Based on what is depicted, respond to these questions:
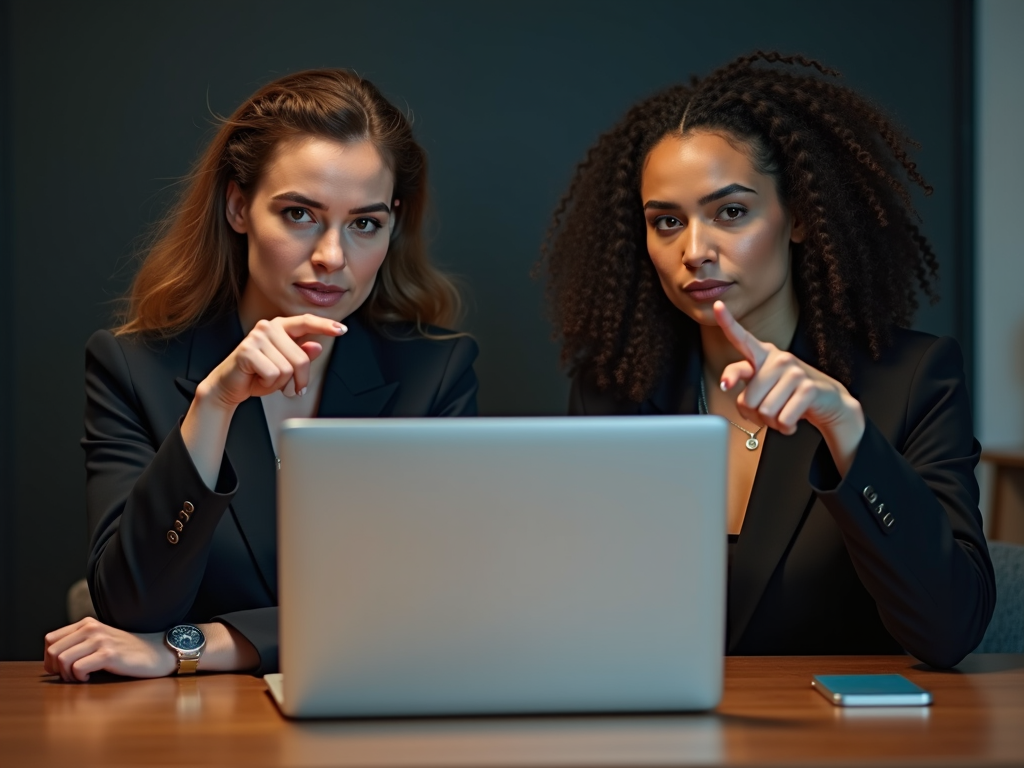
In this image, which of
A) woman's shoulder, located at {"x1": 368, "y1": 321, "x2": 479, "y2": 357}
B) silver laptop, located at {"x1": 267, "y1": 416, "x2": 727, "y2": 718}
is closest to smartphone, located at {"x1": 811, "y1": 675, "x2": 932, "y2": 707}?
silver laptop, located at {"x1": 267, "y1": 416, "x2": 727, "y2": 718}

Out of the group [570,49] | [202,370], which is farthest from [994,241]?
[202,370]

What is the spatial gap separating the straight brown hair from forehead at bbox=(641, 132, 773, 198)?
51 centimetres

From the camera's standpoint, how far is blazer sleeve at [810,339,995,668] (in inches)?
56.9

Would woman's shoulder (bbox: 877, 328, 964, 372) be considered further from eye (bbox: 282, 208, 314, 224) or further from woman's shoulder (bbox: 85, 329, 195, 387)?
woman's shoulder (bbox: 85, 329, 195, 387)

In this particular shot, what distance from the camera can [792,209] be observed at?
A: 2043 mm

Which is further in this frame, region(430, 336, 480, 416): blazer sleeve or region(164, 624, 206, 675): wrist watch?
region(430, 336, 480, 416): blazer sleeve

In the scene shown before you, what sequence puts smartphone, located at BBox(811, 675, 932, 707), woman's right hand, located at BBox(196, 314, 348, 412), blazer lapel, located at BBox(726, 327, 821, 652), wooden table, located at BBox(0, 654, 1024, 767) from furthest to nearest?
blazer lapel, located at BBox(726, 327, 821, 652) < woman's right hand, located at BBox(196, 314, 348, 412) < smartphone, located at BBox(811, 675, 932, 707) < wooden table, located at BBox(0, 654, 1024, 767)

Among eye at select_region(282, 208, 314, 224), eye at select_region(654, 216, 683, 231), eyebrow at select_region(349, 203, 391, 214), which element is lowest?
eye at select_region(654, 216, 683, 231)

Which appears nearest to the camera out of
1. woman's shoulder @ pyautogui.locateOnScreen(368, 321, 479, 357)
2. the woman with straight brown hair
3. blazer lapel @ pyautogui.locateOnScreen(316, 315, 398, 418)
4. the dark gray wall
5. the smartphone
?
the smartphone

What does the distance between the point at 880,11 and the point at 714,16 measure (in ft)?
1.41

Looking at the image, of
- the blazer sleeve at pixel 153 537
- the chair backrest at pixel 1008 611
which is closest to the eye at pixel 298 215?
the blazer sleeve at pixel 153 537

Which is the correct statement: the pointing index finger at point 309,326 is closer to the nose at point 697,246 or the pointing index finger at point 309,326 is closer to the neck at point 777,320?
the nose at point 697,246

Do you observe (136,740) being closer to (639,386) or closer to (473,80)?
(639,386)

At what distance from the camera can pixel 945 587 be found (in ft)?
5.03
